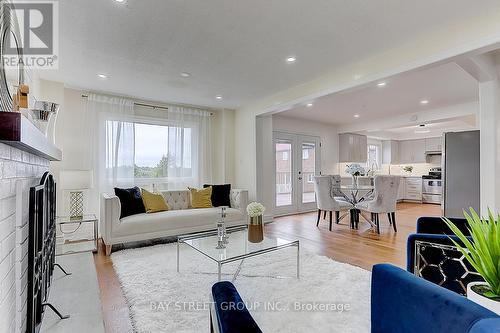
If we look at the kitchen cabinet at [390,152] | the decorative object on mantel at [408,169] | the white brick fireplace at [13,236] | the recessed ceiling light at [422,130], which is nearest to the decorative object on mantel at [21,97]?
the white brick fireplace at [13,236]

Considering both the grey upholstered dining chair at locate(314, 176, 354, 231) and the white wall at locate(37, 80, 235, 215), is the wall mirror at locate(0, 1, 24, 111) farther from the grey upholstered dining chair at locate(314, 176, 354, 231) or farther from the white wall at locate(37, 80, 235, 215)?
the grey upholstered dining chair at locate(314, 176, 354, 231)

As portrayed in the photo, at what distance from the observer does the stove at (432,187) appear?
8.20 metres

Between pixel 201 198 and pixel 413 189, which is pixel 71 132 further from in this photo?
pixel 413 189

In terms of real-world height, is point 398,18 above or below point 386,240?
above

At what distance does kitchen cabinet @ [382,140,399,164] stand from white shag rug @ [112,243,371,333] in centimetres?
745

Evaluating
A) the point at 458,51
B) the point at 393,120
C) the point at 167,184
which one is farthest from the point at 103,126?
the point at 393,120

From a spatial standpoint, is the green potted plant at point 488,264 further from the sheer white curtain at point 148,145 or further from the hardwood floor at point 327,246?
the sheer white curtain at point 148,145

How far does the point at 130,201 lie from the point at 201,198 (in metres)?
1.14

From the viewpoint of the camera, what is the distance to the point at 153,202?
417 centimetres

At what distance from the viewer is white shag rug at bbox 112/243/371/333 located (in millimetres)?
1923

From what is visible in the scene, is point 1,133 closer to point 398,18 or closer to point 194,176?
point 398,18

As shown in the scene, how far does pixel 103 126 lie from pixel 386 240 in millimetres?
5077

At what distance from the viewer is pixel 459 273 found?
1812 mm

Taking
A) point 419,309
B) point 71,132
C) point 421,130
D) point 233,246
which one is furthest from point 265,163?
point 421,130
